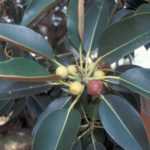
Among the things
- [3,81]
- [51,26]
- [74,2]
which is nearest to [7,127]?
[51,26]

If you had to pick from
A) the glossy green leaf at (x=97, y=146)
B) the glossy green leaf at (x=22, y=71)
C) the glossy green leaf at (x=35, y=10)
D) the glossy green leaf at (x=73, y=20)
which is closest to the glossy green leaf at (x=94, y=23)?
the glossy green leaf at (x=73, y=20)

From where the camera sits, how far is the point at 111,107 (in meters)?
0.49

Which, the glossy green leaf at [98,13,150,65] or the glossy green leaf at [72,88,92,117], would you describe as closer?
the glossy green leaf at [98,13,150,65]

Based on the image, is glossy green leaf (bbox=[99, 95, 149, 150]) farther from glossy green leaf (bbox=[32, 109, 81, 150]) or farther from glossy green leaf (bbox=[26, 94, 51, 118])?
glossy green leaf (bbox=[26, 94, 51, 118])

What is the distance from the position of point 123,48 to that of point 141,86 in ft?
0.46

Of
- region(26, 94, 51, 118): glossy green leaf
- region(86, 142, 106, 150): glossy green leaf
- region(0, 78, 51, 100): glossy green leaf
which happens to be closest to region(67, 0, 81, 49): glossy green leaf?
region(0, 78, 51, 100): glossy green leaf

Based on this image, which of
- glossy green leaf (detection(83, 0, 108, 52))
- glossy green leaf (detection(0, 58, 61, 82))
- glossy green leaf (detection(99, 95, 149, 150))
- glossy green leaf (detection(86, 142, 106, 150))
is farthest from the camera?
glossy green leaf (detection(86, 142, 106, 150))

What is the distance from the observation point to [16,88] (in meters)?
0.49

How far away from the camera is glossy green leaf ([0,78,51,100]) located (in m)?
0.46

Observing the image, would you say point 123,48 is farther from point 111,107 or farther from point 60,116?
point 60,116

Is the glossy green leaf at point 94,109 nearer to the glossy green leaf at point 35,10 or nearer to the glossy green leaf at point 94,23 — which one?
the glossy green leaf at point 94,23

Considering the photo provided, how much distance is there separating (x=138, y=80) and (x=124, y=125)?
0.52ft

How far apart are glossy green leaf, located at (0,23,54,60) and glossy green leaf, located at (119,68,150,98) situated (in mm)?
281

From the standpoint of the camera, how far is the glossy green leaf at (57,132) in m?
0.41
